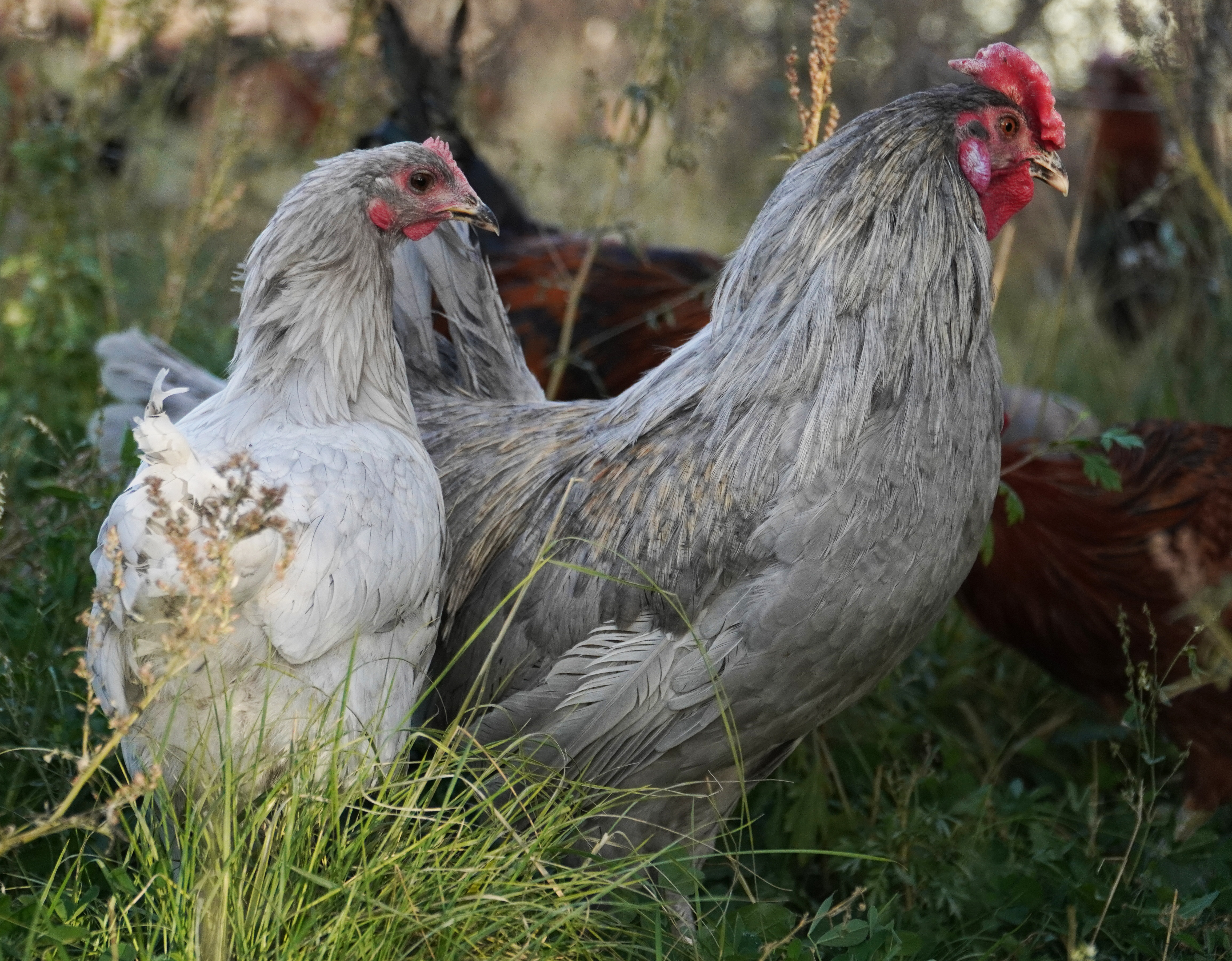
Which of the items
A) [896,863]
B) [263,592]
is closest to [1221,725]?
[896,863]

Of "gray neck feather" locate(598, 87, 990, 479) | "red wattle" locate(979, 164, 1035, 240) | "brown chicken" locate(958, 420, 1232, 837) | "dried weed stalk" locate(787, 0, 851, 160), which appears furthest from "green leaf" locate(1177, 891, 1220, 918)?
"dried weed stalk" locate(787, 0, 851, 160)

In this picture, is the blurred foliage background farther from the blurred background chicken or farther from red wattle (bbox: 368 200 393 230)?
red wattle (bbox: 368 200 393 230)

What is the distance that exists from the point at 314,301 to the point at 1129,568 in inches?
103

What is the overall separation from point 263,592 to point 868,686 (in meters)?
1.36

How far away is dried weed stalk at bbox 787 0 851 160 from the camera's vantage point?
2957 mm

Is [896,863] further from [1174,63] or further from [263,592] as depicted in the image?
[1174,63]

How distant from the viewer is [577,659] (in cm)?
259

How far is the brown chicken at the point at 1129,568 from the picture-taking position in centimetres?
355

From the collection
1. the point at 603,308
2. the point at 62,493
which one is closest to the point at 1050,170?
the point at 603,308

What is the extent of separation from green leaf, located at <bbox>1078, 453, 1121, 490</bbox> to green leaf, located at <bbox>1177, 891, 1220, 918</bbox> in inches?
39.1

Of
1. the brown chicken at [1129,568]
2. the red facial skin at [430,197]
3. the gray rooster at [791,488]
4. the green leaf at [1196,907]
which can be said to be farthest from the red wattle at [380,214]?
the green leaf at [1196,907]

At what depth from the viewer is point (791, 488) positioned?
241 centimetres

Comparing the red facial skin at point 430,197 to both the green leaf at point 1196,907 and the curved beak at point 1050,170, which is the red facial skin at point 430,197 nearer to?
the curved beak at point 1050,170

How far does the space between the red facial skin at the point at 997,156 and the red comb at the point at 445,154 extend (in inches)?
44.7
